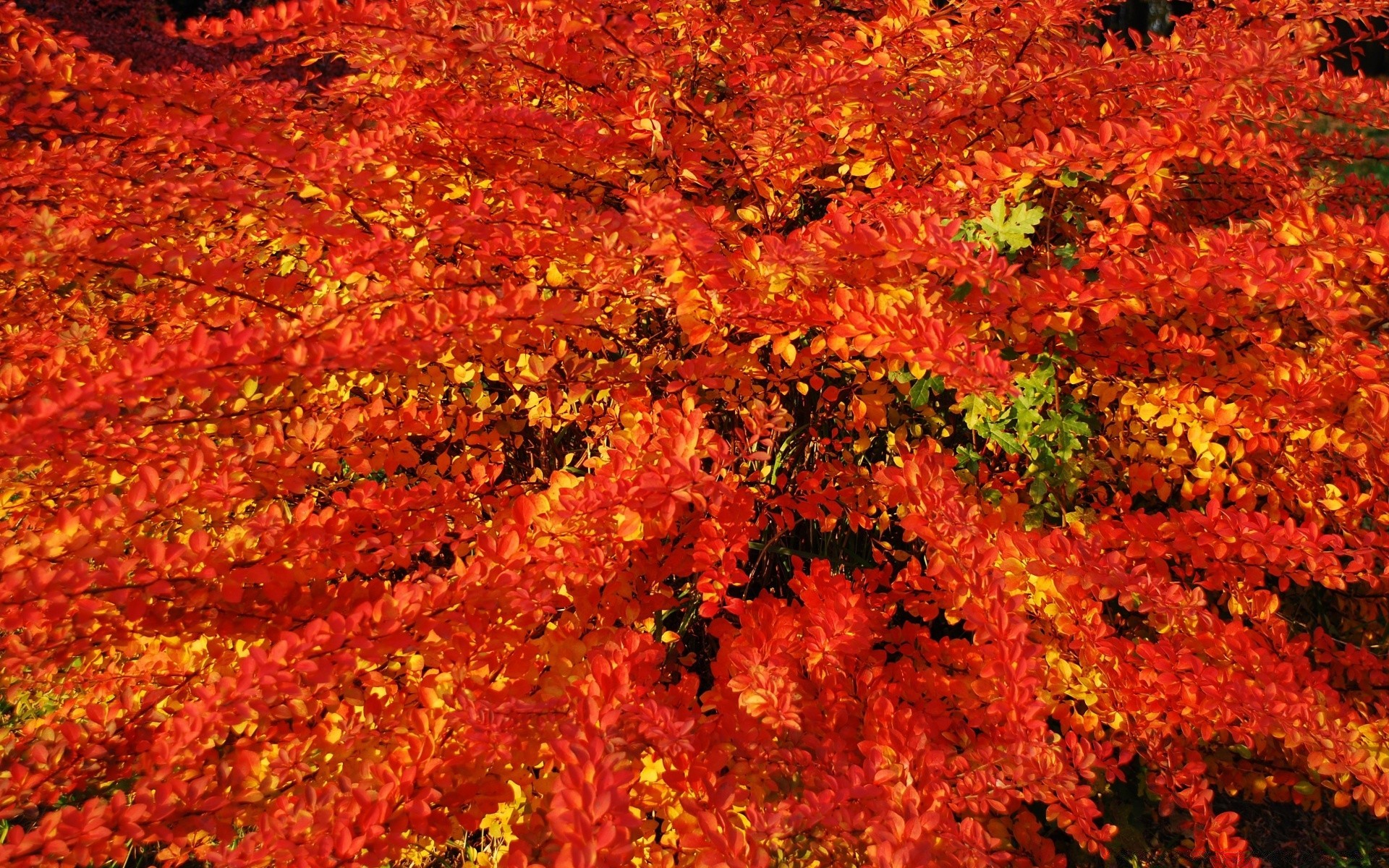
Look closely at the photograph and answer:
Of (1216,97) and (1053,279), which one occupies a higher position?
(1216,97)

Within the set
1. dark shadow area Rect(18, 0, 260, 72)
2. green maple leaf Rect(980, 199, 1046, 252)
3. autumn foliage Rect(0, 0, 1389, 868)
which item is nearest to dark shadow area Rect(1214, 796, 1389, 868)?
autumn foliage Rect(0, 0, 1389, 868)

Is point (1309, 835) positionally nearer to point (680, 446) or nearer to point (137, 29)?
point (680, 446)

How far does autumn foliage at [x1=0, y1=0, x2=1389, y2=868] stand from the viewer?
1.73 m

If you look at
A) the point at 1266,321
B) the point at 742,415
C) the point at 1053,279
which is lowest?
the point at 742,415

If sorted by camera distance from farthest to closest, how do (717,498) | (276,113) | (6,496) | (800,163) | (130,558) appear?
(276,113) → (800,163) → (6,496) → (717,498) → (130,558)

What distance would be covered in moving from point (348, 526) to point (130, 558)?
18.2 inches

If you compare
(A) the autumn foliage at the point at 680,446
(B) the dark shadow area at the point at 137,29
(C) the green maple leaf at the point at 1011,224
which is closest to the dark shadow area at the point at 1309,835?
(A) the autumn foliage at the point at 680,446

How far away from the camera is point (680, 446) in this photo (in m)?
1.84

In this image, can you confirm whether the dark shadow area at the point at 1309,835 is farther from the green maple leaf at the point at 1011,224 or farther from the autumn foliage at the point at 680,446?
the green maple leaf at the point at 1011,224

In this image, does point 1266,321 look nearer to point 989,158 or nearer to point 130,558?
point 989,158

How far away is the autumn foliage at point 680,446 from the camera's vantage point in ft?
5.69

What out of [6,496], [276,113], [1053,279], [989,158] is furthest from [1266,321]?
[6,496]

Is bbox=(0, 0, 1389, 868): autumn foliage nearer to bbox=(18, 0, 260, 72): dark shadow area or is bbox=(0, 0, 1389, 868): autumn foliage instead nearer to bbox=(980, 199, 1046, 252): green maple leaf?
bbox=(980, 199, 1046, 252): green maple leaf

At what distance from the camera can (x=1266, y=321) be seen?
231cm
